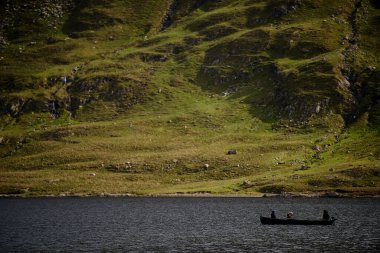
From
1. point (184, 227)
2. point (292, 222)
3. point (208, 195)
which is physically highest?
point (292, 222)

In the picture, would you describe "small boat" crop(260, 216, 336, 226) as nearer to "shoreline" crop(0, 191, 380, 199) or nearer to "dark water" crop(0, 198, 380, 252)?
"dark water" crop(0, 198, 380, 252)

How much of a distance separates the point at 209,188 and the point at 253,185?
12.4m

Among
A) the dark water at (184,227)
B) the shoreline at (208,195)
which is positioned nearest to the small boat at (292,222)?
the dark water at (184,227)

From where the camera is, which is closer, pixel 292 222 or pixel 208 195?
pixel 292 222

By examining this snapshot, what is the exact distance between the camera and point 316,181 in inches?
5802

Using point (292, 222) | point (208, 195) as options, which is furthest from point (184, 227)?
point (208, 195)

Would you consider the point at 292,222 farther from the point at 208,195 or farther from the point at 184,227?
the point at 208,195

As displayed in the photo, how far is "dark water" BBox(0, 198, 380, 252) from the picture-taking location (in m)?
67.4

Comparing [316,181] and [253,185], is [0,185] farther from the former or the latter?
[316,181]

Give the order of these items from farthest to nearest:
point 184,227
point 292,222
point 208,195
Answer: point 208,195, point 292,222, point 184,227

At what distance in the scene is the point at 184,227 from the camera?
87.8 meters

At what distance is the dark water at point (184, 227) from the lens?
67438 millimetres

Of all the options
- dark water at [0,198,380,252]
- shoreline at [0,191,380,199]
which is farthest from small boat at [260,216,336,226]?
shoreline at [0,191,380,199]

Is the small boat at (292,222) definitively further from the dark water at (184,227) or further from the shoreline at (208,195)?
the shoreline at (208,195)
